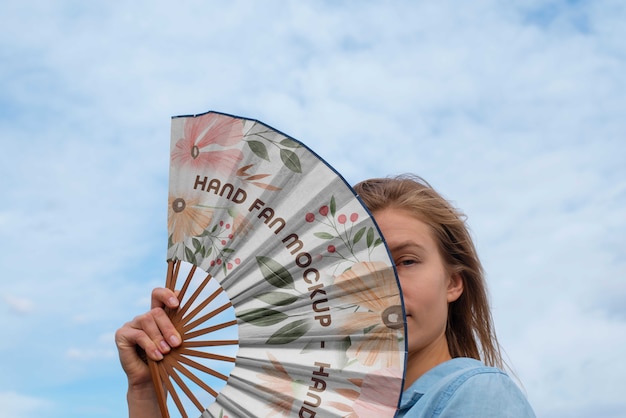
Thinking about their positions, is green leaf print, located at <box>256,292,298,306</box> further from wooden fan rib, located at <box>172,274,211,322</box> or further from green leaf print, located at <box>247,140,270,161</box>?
green leaf print, located at <box>247,140,270,161</box>

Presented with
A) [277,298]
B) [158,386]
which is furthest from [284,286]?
[158,386]

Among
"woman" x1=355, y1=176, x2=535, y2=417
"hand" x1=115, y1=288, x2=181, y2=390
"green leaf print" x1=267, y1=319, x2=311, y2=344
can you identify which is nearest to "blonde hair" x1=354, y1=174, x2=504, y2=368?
"woman" x1=355, y1=176, x2=535, y2=417

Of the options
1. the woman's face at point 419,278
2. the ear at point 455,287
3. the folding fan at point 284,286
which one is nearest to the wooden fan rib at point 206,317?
the folding fan at point 284,286

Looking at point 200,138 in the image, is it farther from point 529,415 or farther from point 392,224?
point 529,415

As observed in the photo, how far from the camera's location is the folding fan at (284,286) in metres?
2.29

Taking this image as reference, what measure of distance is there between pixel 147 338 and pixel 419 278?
3.18 ft

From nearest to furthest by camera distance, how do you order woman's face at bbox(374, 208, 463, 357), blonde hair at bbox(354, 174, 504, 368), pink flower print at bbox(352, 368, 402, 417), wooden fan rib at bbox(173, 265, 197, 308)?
pink flower print at bbox(352, 368, 402, 417) → wooden fan rib at bbox(173, 265, 197, 308) → woman's face at bbox(374, 208, 463, 357) → blonde hair at bbox(354, 174, 504, 368)

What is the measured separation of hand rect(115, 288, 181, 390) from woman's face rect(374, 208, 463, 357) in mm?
804

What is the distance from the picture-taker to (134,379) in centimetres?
263

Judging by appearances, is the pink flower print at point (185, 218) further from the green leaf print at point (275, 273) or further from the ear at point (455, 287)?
the ear at point (455, 287)

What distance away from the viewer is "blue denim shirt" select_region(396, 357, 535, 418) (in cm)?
226

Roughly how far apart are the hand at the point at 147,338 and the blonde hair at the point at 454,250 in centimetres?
87

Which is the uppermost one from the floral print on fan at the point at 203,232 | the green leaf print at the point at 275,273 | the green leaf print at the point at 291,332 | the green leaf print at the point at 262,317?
the floral print on fan at the point at 203,232

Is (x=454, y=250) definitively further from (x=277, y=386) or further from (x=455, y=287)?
(x=277, y=386)
